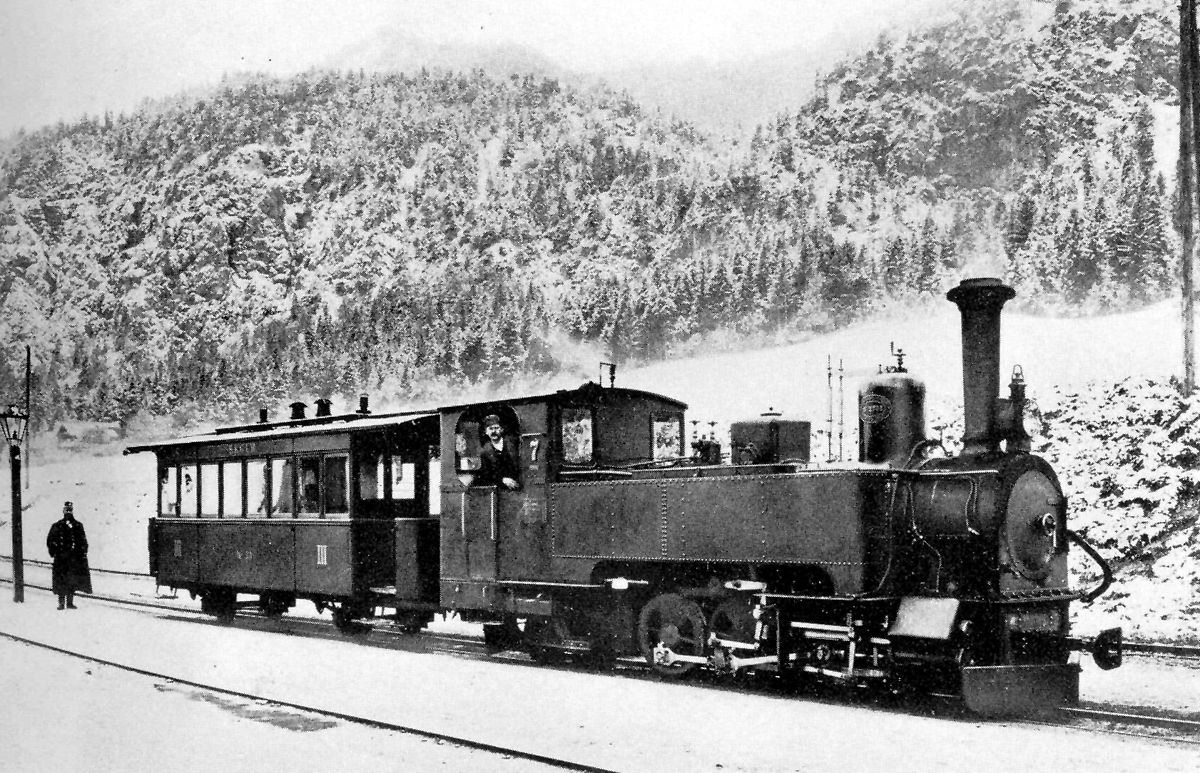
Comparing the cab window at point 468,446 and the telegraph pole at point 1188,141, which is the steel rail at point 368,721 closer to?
the cab window at point 468,446

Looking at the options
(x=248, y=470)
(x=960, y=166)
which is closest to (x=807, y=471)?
(x=248, y=470)

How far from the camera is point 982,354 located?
272 inches

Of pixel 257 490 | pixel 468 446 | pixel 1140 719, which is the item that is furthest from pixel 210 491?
pixel 1140 719

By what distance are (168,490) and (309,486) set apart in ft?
10.8

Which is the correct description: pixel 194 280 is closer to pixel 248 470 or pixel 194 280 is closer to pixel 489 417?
pixel 248 470

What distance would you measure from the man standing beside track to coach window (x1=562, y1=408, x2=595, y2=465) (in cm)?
682

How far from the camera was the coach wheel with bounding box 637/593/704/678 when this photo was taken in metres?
7.68

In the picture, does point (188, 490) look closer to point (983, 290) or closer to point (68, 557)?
point (68, 557)

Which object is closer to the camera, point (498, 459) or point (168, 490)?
point (498, 459)

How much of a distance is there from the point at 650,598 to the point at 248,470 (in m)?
6.09

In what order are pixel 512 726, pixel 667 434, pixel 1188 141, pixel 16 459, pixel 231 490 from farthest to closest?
pixel 231 490
pixel 1188 141
pixel 16 459
pixel 667 434
pixel 512 726

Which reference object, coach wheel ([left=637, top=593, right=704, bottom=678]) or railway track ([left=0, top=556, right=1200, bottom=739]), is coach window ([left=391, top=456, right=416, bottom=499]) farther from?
coach wheel ([left=637, top=593, right=704, bottom=678])

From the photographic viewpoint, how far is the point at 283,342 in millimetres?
24109

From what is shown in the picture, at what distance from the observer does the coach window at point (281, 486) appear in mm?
11633
